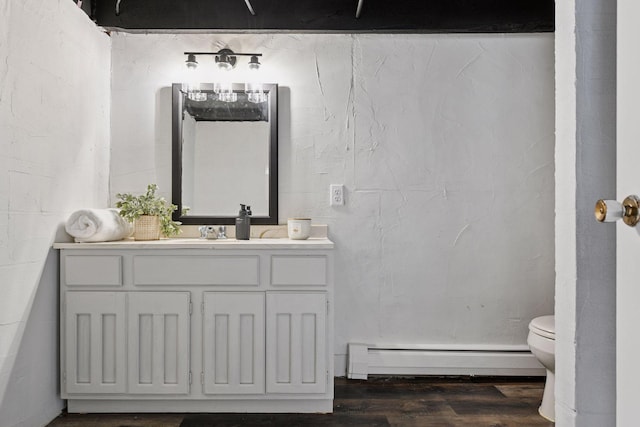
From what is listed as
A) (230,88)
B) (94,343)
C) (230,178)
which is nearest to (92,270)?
(94,343)

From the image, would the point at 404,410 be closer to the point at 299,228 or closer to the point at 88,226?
the point at 299,228

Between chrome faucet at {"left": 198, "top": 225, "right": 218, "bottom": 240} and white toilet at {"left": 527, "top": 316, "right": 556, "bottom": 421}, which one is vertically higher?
chrome faucet at {"left": 198, "top": 225, "right": 218, "bottom": 240}

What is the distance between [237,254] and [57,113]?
40.7 inches

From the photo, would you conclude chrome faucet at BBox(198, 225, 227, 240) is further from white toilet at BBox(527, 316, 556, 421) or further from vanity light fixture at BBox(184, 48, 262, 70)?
white toilet at BBox(527, 316, 556, 421)

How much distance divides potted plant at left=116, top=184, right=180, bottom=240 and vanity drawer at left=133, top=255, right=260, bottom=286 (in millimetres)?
294

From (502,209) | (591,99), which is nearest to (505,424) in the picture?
(502,209)

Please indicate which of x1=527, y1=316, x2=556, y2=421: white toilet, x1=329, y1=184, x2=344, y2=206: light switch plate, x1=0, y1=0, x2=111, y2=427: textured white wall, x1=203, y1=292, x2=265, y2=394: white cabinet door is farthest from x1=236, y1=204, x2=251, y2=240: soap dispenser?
x1=527, y1=316, x2=556, y2=421: white toilet

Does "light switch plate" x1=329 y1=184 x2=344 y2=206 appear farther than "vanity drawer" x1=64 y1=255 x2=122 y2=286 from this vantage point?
Yes

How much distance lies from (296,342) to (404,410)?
614mm

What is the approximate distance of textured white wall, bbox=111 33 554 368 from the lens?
2.69 m
